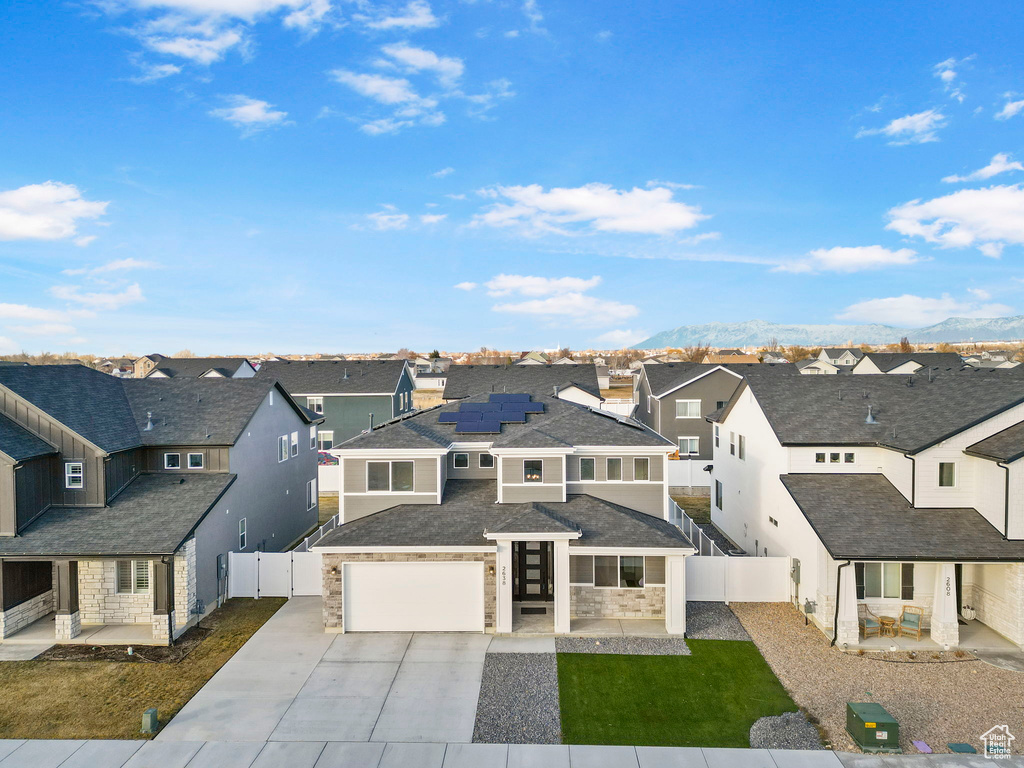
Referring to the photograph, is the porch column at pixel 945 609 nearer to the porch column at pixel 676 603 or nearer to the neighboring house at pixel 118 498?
the porch column at pixel 676 603

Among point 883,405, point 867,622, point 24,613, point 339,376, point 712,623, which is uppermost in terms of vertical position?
point 339,376

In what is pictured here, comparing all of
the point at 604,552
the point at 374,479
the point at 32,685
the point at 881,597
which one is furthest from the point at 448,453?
the point at 881,597

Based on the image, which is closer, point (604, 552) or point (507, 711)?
point (507, 711)

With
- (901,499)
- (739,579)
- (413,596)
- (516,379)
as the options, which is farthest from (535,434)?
(516,379)

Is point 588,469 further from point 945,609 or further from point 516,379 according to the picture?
point 516,379

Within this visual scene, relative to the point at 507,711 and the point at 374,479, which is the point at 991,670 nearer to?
the point at 507,711

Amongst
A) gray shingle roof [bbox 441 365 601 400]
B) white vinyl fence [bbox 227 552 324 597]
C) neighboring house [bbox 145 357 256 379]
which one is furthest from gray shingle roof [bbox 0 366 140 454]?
neighboring house [bbox 145 357 256 379]
